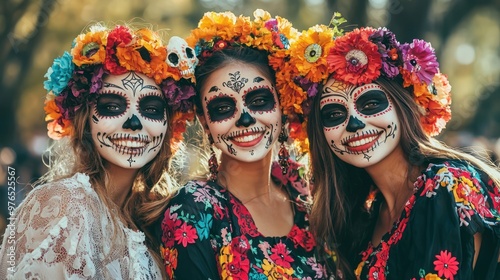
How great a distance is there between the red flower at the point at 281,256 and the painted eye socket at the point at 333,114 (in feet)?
2.90

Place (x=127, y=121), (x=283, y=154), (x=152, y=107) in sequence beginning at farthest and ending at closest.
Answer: (x=283, y=154) < (x=152, y=107) < (x=127, y=121)

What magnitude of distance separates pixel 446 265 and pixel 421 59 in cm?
146

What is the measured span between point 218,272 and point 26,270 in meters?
1.19

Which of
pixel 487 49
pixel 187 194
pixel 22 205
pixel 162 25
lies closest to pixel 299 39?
pixel 187 194

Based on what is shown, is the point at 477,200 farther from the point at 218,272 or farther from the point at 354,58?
the point at 218,272

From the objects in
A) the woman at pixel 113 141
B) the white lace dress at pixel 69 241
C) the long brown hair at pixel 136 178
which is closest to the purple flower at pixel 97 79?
the woman at pixel 113 141

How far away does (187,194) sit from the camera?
16.0ft

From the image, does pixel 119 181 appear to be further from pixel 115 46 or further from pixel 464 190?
pixel 464 190

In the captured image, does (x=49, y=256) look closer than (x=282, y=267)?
Yes

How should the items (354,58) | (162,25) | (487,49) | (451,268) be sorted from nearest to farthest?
1. (451,268)
2. (354,58)
3. (162,25)
4. (487,49)

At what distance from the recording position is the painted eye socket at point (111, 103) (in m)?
5.05

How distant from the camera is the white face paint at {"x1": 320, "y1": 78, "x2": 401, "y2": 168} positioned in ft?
16.1

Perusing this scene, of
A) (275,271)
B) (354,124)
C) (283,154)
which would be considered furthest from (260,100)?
(275,271)

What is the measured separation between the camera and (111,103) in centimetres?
505
